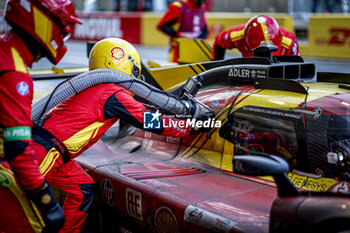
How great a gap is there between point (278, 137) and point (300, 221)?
925 millimetres

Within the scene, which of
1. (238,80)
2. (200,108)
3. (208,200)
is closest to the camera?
(208,200)

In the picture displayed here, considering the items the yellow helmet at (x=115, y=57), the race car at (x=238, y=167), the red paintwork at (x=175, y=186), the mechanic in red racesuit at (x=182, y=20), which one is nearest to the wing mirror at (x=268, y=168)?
the race car at (x=238, y=167)

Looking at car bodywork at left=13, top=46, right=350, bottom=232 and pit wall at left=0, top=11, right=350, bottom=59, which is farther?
pit wall at left=0, top=11, right=350, bottom=59

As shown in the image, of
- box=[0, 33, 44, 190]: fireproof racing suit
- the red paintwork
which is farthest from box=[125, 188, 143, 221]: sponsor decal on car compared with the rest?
box=[0, 33, 44, 190]: fireproof racing suit

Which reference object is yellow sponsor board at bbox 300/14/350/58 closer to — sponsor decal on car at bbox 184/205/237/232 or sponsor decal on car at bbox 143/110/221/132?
sponsor decal on car at bbox 143/110/221/132

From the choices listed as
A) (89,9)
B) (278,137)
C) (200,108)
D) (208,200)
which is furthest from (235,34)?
(89,9)

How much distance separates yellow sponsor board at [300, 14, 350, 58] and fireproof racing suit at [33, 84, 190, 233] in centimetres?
1004

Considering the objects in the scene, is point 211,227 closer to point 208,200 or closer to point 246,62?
point 208,200

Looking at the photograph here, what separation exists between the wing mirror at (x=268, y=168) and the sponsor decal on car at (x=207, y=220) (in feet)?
1.16

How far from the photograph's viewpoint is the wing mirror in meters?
2.13

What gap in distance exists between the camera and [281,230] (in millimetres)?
2117

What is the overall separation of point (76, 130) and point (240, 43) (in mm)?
2977

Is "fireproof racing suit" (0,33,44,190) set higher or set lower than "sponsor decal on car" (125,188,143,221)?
higher

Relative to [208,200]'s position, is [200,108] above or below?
above
